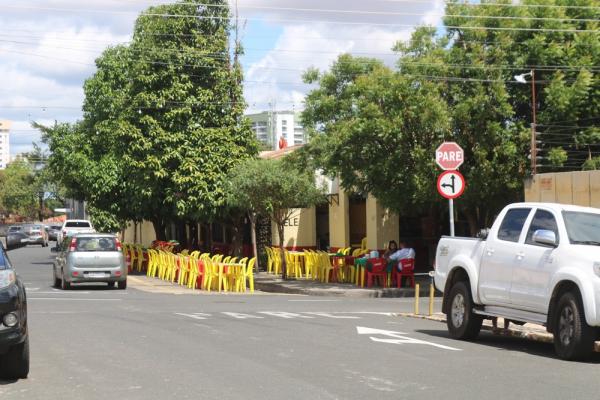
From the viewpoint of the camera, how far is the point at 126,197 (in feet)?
→ 131

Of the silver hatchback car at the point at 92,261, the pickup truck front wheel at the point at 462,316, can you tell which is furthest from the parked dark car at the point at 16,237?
the pickup truck front wheel at the point at 462,316

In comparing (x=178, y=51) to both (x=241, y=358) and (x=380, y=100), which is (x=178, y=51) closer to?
(x=380, y=100)

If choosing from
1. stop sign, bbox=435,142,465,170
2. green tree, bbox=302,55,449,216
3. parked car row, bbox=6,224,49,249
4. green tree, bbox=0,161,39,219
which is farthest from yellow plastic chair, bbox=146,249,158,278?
green tree, bbox=0,161,39,219

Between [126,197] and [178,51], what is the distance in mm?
7615

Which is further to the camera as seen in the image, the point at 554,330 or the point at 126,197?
the point at 126,197

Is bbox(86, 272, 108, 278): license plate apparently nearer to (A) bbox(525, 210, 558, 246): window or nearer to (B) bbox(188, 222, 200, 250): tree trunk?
(A) bbox(525, 210, 558, 246): window

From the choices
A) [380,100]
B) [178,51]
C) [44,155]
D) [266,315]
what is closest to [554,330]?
[266,315]

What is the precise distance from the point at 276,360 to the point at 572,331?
3.46m

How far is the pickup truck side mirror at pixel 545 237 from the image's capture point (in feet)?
37.9

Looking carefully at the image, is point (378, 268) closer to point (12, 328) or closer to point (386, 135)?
point (386, 135)

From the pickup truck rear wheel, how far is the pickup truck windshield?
2.57ft

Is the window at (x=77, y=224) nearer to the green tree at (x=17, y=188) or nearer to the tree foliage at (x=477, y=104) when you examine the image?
the tree foliage at (x=477, y=104)

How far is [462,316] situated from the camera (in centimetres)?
1372

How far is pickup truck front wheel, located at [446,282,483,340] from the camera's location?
13.5 metres
